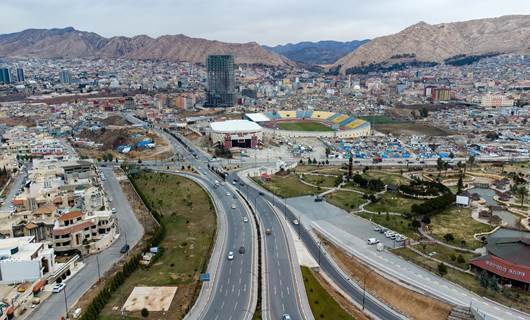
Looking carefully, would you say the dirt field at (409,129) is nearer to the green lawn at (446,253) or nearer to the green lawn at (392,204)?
the green lawn at (392,204)

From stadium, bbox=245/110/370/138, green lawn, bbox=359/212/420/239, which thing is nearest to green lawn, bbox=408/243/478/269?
green lawn, bbox=359/212/420/239

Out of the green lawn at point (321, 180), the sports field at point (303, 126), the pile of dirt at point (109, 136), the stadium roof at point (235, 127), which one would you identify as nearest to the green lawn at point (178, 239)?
the green lawn at point (321, 180)

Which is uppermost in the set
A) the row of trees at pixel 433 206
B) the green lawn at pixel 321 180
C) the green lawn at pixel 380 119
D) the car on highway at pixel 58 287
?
the green lawn at pixel 380 119

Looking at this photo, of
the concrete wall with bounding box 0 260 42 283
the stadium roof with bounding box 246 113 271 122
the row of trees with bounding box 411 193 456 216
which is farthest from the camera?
the stadium roof with bounding box 246 113 271 122

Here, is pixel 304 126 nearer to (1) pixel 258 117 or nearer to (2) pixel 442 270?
(1) pixel 258 117

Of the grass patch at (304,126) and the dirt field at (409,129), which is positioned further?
the grass patch at (304,126)

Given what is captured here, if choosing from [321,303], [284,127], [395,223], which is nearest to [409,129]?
[284,127]

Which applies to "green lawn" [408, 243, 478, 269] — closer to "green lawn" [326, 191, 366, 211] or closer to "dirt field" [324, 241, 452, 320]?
"dirt field" [324, 241, 452, 320]
